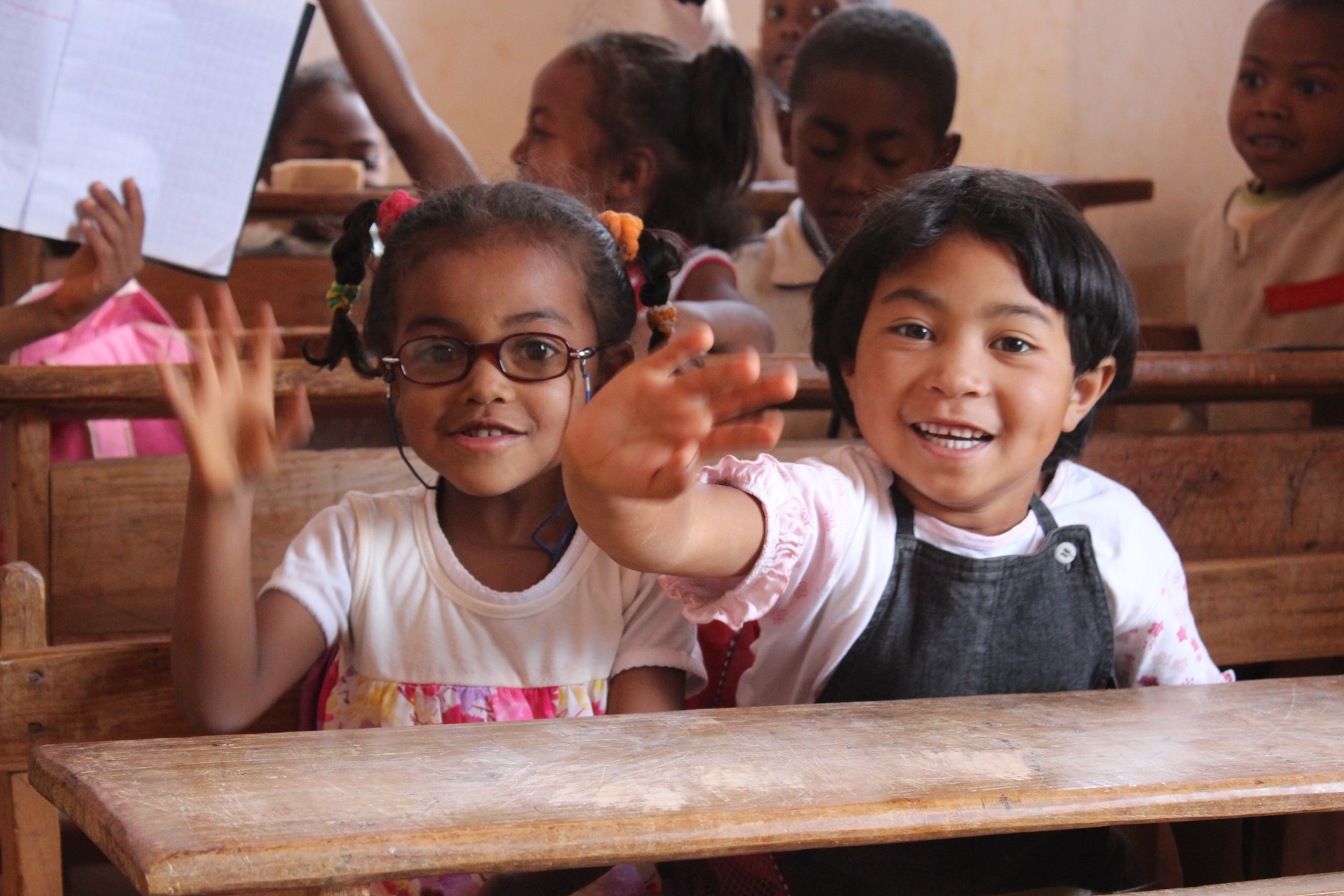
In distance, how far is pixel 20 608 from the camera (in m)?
1.04

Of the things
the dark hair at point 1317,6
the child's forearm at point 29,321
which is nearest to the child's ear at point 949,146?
the dark hair at point 1317,6

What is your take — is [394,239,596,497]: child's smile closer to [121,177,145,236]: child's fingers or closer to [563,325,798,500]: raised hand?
[563,325,798,500]: raised hand

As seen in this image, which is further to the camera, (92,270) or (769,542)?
(92,270)

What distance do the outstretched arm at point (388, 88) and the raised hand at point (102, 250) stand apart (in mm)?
539

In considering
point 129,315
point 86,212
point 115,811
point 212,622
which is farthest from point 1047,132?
point 115,811

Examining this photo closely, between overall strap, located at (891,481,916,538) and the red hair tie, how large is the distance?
613mm

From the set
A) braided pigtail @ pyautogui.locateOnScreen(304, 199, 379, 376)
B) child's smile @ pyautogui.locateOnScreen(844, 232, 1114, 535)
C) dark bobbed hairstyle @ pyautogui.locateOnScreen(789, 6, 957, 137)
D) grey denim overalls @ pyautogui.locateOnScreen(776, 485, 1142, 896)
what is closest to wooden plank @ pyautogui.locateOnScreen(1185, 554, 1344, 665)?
grey denim overalls @ pyautogui.locateOnScreen(776, 485, 1142, 896)

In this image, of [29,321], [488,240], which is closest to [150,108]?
[29,321]

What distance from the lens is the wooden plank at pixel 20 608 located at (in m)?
1.04

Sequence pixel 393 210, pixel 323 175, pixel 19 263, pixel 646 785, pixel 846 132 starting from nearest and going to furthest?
pixel 646 785
pixel 393 210
pixel 846 132
pixel 19 263
pixel 323 175

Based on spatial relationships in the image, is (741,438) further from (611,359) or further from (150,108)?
(150,108)

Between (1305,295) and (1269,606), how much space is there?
1.36 meters

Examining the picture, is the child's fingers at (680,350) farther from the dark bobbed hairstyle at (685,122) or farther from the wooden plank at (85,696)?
the dark bobbed hairstyle at (685,122)

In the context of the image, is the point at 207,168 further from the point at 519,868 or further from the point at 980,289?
the point at 519,868
